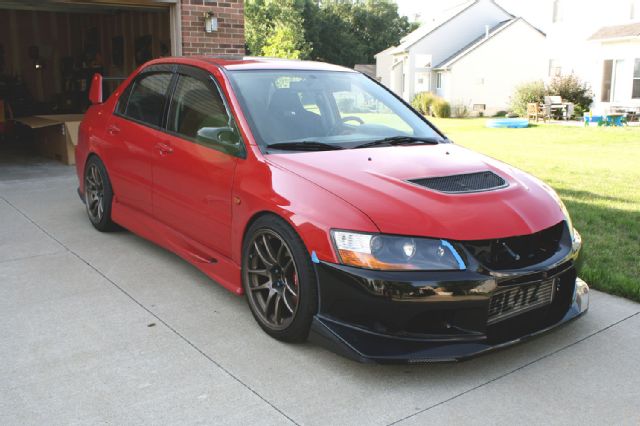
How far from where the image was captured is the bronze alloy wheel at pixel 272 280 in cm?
351

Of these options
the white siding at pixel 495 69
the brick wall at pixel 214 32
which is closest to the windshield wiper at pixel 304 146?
the brick wall at pixel 214 32

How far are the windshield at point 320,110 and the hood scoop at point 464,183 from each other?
753 mm

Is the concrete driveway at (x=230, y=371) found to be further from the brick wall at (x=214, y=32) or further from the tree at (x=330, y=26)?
the tree at (x=330, y=26)

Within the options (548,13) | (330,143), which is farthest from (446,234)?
(548,13)

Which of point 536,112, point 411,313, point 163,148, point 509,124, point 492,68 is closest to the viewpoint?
point 411,313

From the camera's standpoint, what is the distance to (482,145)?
1664cm

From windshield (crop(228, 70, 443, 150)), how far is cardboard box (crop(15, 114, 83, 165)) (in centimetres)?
655

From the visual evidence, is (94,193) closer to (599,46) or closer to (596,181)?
(596,181)

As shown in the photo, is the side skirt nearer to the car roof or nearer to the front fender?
the front fender

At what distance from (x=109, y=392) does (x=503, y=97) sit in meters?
40.4

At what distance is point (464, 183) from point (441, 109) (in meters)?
32.9

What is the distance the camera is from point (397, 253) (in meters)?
3.11

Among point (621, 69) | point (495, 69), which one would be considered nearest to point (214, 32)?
point (621, 69)

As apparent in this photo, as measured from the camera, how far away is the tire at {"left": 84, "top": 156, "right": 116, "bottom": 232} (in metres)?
5.70
